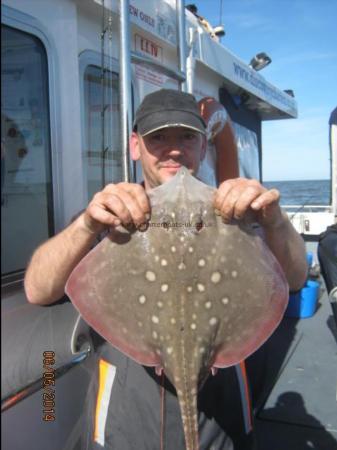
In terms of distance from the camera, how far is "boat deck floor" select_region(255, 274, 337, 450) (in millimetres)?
3404

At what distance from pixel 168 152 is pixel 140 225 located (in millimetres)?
754

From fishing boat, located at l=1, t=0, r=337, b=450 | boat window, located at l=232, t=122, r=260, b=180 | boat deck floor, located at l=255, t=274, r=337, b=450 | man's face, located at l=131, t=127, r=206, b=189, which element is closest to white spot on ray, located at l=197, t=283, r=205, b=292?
fishing boat, located at l=1, t=0, r=337, b=450

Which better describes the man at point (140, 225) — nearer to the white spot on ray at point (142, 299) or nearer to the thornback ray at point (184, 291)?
the thornback ray at point (184, 291)

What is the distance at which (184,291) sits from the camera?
1424 millimetres

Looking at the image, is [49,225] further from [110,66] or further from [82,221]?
[110,66]

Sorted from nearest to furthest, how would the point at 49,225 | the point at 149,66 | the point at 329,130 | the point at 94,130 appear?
the point at 49,225 → the point at 94,130 → the point at 149,66 → the point at 329,130

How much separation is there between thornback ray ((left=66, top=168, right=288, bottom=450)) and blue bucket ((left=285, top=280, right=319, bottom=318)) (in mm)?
4887

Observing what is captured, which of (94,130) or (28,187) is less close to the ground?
(94,130)

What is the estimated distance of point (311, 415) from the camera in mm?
3682

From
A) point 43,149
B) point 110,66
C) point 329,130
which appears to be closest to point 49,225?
point 43,149

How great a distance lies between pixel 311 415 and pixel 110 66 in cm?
342

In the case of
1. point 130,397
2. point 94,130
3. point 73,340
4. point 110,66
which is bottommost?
point 130,397

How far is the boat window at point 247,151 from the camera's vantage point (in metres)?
6.98
